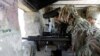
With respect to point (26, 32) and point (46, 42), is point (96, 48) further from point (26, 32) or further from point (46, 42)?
point (26, 32)

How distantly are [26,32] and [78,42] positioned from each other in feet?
2.57

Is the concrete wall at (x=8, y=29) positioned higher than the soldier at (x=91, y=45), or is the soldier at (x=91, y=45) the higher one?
the concrete wall at (x=8, y=29)

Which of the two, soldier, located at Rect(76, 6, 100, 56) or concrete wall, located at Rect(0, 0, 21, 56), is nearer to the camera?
concrete wall, located at Rect(0, 0, 21, 56)

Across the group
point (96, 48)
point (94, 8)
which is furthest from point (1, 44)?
point (94, 8)

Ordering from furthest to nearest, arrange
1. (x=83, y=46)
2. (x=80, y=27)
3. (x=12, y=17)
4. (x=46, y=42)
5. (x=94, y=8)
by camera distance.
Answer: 1. (x=94, y=8)
2. (x=46, y=42)
3. (x=80, y=27)
4. (x=83, y=46)
5. (x=12, y=17)

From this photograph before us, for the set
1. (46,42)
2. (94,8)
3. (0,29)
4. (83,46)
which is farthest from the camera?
(94,8)

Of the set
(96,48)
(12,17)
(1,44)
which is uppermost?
(12,17)

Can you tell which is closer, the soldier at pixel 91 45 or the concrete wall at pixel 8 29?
the concrete wall at pixel 8 29

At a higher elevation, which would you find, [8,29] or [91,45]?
[8,29]

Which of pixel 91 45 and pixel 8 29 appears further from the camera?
pixel 91 45

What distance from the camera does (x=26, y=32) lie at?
86.0 inches

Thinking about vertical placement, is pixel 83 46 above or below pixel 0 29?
below

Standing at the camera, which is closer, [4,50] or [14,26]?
[4,50]

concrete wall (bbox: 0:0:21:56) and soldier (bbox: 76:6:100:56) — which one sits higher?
concrete wall (bbox: 0:0:21:56)
